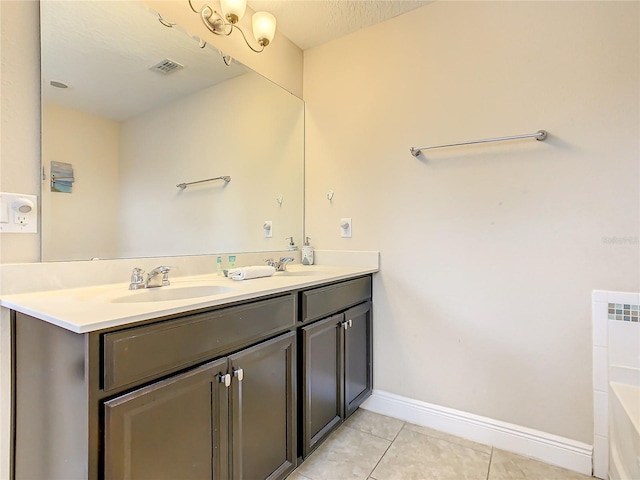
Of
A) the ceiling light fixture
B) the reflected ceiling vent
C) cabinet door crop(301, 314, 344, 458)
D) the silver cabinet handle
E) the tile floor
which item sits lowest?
the tile floor

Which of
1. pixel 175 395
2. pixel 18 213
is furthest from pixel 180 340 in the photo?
pixel 18 213

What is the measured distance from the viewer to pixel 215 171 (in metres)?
1.77

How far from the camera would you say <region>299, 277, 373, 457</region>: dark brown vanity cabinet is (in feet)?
4.66

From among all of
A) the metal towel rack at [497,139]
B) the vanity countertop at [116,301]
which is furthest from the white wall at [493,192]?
the vanity countertop at [116,301]

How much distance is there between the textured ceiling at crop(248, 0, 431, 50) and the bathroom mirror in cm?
37

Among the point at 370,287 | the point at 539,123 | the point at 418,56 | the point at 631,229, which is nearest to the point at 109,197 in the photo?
the point at 370,287

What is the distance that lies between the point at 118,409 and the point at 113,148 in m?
1.02

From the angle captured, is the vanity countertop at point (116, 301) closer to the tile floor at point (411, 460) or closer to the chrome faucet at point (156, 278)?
the chrome faucet at point (156, 278)

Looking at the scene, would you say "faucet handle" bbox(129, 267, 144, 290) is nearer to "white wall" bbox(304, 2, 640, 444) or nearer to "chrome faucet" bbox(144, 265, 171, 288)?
"chrome faucet" bbox(144, 265, 171, 288)

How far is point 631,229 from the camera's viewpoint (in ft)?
4.51

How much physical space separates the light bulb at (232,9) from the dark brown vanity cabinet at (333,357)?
139cm

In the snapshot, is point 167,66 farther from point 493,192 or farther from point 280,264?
point 493,192

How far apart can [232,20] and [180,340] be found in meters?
1.53

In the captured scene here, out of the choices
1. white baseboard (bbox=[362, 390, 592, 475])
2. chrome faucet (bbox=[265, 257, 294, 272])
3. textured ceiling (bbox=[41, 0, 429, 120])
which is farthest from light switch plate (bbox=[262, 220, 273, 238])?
white baseboard (bbox=[362, 390, 592, 475])
